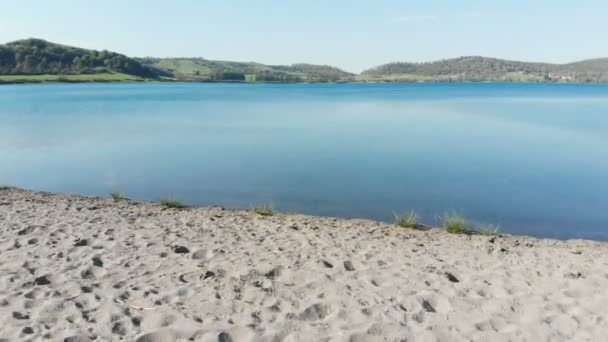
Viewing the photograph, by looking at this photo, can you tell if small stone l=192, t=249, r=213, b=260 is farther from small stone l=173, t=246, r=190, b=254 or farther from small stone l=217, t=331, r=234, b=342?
small stone l=217, t=331, r=234, b=342

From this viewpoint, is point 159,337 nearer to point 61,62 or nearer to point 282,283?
point 282,283

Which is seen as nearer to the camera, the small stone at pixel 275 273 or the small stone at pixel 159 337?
the small stone at pixel 159 337

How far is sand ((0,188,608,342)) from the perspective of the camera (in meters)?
5.40

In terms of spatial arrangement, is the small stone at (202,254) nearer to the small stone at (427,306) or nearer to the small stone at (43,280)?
the small stone at (43,280)

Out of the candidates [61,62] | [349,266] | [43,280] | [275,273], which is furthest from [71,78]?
[349,266]

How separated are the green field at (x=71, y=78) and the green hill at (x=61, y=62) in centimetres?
21

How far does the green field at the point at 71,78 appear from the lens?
116375 mm

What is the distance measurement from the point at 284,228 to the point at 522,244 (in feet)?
15.5

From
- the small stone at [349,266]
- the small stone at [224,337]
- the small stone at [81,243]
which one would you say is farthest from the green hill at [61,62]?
the small stone at [224,337]

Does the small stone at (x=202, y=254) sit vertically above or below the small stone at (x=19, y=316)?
below

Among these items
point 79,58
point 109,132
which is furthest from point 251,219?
point 79,58

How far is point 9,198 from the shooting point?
12.3 metres

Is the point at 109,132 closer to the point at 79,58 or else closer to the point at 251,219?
the point at 251,219

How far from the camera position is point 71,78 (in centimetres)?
12950
